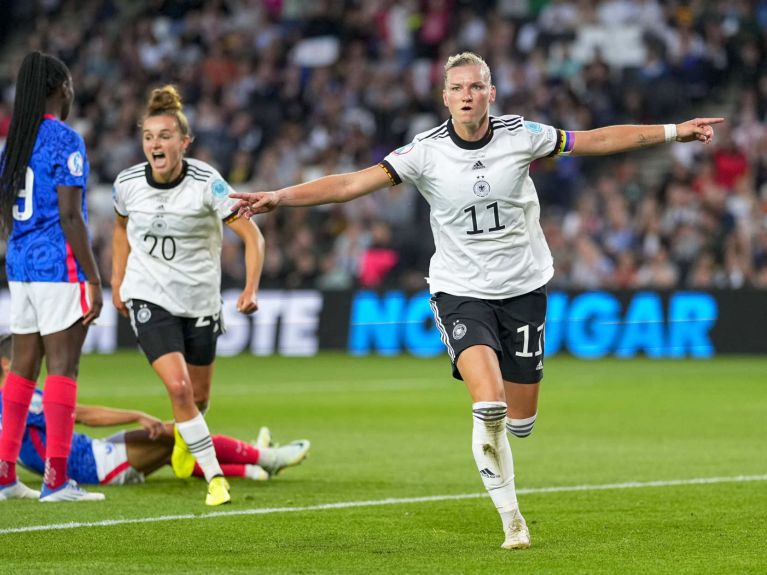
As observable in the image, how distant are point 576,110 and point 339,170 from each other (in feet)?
13.7

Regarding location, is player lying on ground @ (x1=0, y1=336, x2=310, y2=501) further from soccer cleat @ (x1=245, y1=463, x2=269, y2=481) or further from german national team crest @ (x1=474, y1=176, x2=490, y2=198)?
german national team crest @ (x1=474, y1=176, x2=490, y2=198)

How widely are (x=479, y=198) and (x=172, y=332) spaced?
2.37 metres

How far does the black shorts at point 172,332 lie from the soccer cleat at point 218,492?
798 millimetres

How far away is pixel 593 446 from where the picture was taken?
1170cm

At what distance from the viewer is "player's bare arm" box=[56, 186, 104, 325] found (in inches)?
329

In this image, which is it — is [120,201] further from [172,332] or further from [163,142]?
[172,332]

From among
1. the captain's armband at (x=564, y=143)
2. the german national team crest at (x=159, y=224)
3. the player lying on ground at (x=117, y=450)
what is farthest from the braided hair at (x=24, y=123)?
the captain's armband at (x=564, y=143)

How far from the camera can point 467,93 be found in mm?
7266

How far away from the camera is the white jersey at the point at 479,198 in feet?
24.0

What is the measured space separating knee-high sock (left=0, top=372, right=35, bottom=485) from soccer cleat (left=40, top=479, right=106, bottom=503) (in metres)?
0.25

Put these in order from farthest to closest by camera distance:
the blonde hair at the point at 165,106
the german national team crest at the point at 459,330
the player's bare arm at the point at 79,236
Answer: the blonde hair at the point at 165,106, the player's bare arm at the point at 79,236, the german national team crest at the point at 459,330

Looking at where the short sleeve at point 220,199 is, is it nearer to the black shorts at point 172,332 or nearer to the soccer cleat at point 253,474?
the black shorts at point 172,332

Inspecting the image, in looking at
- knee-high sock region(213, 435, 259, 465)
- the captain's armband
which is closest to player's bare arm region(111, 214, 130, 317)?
knee-high sock region(213, 435, 259, 465)

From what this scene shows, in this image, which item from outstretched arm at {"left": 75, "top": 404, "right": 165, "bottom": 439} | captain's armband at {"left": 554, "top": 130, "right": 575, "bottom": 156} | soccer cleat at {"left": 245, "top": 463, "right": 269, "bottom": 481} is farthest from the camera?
soccer cleat at {"left": 245, "top": 463, "right": 269, "bottom": 481}
